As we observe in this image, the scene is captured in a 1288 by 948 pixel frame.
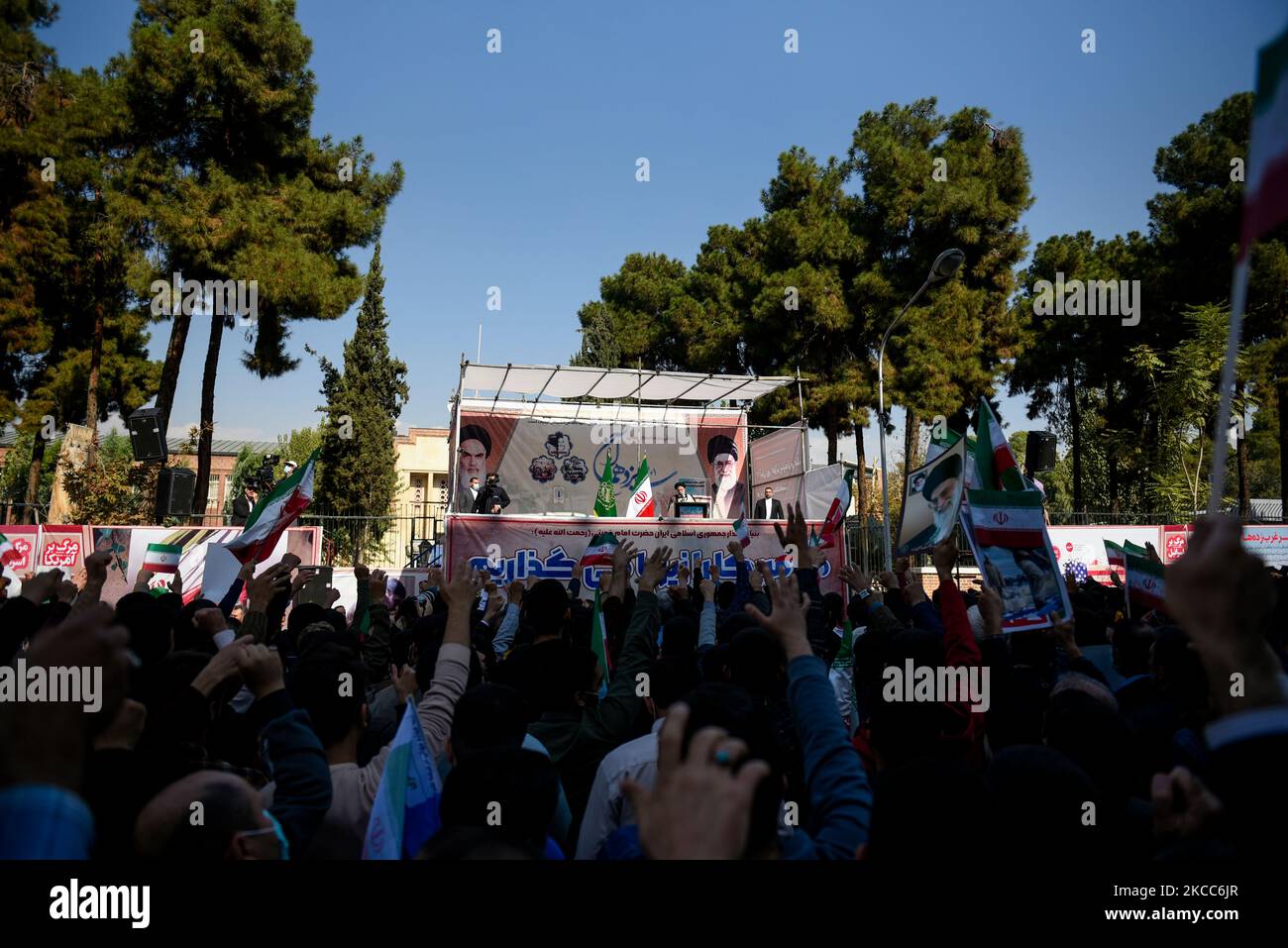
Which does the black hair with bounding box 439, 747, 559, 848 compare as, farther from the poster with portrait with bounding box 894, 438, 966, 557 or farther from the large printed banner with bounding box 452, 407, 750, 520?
the large printed banner with bounding box 452, 407, 750, 520

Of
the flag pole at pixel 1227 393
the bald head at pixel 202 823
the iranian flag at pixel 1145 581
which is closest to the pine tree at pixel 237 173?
the iranian flag at pixel 1145 581

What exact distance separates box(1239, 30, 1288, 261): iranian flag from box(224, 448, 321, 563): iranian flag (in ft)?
18.8

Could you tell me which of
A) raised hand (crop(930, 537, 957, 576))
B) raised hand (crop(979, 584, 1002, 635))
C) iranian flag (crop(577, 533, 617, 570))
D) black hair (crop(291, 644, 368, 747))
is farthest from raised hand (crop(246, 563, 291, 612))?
iranian flag (crop(577, 533, 617, 570))

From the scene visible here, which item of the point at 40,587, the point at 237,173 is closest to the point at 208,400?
the point at 237,173

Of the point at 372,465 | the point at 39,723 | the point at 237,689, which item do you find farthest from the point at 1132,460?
the point at 39,723

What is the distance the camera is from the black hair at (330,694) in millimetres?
2619

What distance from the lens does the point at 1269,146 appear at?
1.48 m

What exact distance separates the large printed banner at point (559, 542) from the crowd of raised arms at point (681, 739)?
343 inches

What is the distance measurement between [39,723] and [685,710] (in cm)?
95

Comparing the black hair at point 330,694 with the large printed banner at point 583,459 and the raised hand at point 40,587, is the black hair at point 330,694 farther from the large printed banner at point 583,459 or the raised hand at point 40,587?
the large printed banner at point 583,459

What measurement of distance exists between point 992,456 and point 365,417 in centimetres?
2674

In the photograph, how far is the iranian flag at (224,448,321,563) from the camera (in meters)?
6.15

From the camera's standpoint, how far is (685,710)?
1361 mm
